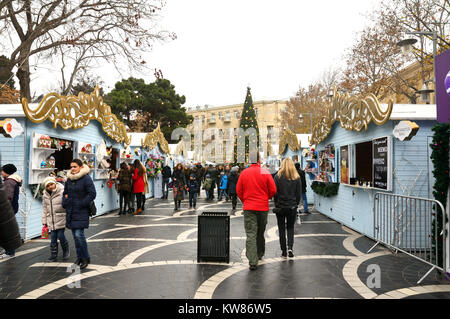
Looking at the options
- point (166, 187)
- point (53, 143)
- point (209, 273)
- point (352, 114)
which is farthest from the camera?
point (166, 187)

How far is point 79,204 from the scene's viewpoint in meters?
5.30

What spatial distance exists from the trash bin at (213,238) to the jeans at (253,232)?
0.41 m

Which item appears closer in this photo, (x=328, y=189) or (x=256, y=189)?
(x=256, y=189)

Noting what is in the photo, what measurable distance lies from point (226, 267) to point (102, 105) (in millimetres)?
8426

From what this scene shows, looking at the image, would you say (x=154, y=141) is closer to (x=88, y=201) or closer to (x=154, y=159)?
(x=154, y=159)

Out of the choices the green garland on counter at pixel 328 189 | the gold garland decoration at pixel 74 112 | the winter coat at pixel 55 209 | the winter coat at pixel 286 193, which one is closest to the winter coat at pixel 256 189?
the winter coat at pixel 286 193

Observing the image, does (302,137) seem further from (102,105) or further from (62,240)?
(62,240)

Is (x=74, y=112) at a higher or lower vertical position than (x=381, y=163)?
higher

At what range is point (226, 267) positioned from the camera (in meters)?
5.46

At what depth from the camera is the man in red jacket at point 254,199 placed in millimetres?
5414

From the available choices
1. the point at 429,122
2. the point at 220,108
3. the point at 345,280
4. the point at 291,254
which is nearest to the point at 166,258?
the point at 291,254

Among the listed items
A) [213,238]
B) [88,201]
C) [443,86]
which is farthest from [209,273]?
[443,86]

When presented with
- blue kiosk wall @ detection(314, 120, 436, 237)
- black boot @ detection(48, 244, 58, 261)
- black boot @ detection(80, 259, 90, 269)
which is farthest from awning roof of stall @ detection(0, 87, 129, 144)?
blue kiosk wall @ detection(314, 120, 436, 237)

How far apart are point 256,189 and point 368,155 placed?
4509 millimetres
